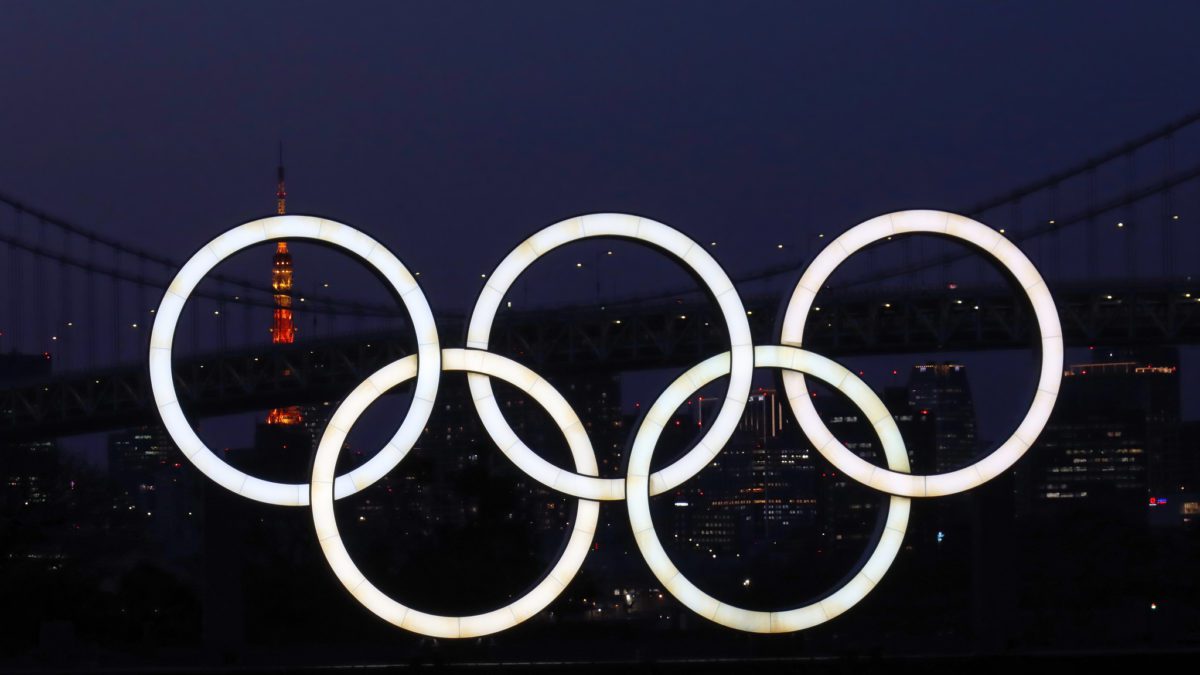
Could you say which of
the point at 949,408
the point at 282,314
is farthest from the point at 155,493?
the point at 949,408

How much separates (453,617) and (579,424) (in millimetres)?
2994

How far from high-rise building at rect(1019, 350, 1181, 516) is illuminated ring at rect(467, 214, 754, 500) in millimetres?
71168

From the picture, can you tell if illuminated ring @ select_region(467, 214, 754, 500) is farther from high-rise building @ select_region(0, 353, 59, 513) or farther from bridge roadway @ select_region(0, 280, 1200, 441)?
bridge roadway @ select_region(0, 280, 1200, 441)

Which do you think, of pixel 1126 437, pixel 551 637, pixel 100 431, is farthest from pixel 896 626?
pixel 1126 437

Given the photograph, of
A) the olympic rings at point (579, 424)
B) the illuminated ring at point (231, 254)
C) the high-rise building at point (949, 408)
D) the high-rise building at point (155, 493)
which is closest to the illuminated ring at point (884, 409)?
the olympic rings at point (579, 424)

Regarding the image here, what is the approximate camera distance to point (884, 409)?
2331 cm

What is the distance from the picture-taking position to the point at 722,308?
75.9 ft

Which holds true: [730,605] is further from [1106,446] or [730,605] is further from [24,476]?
[1106,446]

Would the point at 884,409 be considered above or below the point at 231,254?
below

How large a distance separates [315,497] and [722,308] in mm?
5818

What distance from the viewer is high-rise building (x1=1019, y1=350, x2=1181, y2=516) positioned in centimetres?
10712

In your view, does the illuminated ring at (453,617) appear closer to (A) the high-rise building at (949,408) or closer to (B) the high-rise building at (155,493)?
(B) the high-rise building at (155,493)

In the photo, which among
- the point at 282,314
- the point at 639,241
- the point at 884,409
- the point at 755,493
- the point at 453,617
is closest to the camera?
the point at 453,617

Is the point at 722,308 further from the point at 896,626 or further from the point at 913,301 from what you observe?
the point at 913,301
